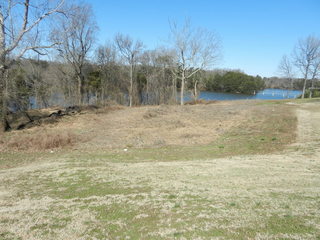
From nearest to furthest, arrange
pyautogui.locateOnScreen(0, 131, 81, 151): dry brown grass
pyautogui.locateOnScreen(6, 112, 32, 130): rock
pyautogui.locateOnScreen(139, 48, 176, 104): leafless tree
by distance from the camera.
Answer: pyautogui.locateOnScreen(0, 131, 81, 151): dry brown grass
pyautogui.locateOnScreen(6, 112, 32, 130): rock
pyautogui.locateOnScreen(139, 48, 176, 104): leafless tree

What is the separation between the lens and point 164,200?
13.8ft

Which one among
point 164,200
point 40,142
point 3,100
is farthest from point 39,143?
point 164,200

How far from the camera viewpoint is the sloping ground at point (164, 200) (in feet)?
10.4

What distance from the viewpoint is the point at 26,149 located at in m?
9.36

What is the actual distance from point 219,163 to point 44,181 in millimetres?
5272

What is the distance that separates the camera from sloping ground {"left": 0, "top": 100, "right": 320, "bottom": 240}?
10.4 ft

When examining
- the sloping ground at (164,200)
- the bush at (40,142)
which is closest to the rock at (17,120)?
the bush at (40,142)

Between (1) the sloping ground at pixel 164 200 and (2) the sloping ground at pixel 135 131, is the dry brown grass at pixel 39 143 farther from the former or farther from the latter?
(1) the sloping ground at pixel 164 200

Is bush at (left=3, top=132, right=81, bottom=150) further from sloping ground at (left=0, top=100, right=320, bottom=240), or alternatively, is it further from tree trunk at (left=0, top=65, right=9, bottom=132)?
tree trunk at (left=0, top=65, right=9, bottom=132)

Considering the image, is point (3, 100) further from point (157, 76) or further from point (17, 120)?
point (157, 76)

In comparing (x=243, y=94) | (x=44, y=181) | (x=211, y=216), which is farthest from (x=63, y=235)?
(x=243, y=94)

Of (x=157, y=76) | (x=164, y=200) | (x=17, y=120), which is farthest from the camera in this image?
(x=157, y=76)

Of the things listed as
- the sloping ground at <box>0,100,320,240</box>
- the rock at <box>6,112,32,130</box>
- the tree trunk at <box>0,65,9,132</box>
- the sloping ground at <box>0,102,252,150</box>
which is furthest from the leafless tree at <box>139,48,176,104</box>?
the sloping ground at <box>0,100,320,240</box>

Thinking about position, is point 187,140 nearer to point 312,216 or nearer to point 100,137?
point 100,137
